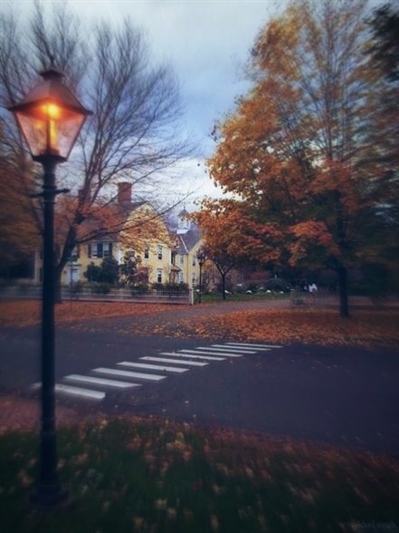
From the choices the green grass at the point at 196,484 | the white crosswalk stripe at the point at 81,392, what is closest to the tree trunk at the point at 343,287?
the white crosswalk stripe at the point at 81,392

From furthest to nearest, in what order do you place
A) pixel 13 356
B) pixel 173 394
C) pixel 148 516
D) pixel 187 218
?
pixel 187 218
pixel 13 356
pixel 173 394
pixel 148 516

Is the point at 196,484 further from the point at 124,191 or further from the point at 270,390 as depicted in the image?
the point at 124,191

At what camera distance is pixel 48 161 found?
419 centimetres

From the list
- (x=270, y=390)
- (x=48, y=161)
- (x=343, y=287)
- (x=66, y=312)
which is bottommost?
(x=270, y=390)

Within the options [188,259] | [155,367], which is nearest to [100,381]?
[155,367]

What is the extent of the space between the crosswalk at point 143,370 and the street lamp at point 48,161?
390 cm

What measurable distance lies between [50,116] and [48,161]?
1.29 ft

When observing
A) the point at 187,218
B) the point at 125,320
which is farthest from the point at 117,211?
the point at 125,320

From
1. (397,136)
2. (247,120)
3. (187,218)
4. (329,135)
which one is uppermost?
(247,120)

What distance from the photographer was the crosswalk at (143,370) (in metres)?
8.47

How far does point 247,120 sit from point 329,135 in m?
3.61

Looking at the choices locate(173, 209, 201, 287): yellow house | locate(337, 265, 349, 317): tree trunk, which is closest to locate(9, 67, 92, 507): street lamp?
locate(337, 265, 349, 317): tree trunk

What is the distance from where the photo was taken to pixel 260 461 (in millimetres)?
4820

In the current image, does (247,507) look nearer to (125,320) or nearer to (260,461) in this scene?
(260,461)
